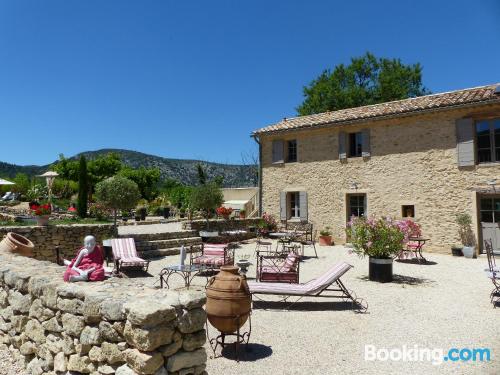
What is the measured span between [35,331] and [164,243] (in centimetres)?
816

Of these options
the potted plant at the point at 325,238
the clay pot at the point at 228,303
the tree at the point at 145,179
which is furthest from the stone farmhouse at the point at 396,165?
the tree at the point at 145,179

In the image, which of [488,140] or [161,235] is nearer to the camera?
[488,140]

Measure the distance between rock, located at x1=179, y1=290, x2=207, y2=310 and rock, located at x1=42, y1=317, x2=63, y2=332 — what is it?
148 centimetres

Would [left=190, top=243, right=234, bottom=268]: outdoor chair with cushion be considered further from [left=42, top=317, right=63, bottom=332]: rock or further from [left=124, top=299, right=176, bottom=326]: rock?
[left=124, top=299, right=176, bottom=326]: rock

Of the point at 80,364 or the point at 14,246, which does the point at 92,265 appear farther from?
the point at 14,246

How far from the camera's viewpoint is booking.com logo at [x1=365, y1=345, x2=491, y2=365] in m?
4.27

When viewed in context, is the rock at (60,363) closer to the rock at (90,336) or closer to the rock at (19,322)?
the rock at (90,336)

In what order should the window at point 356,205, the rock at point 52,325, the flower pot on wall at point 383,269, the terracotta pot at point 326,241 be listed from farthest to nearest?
the terracotta pot at point 326,241 → the window at point 356,205 → the flower pot on wall at point 383,269 → the rock at point 52,325

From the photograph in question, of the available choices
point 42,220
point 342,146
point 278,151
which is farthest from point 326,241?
point 42,220

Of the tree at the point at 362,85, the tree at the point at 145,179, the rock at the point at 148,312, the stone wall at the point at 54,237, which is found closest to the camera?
the rock at the point at 148,312

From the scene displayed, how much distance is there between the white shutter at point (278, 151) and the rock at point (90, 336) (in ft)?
43.5

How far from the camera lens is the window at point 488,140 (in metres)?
11.6

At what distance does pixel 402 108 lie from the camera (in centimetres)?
1344

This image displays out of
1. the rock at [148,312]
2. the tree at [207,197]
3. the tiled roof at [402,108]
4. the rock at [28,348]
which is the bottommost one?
the rock at [28,348]
